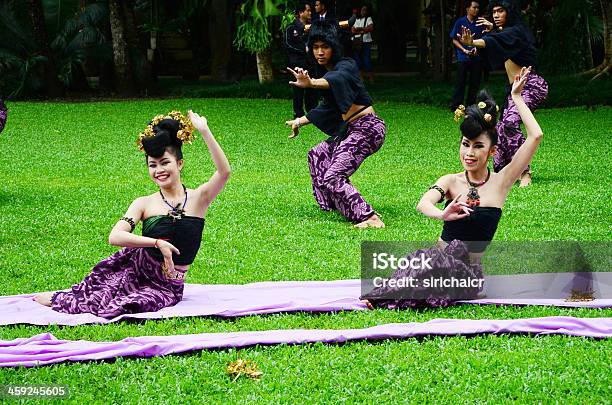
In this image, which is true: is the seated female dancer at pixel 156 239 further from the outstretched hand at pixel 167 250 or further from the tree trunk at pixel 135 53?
the tree trunk at pixel 135 53

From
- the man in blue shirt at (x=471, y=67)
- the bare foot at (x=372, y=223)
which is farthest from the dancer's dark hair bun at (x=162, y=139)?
the man in blue shirt at (x=471, y=67)

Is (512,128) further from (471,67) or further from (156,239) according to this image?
(471,67)

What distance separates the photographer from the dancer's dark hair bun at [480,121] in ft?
18.9

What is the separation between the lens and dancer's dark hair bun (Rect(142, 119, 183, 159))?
5605 mm

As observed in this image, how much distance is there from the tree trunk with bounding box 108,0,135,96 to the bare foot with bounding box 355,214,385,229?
12321 mm

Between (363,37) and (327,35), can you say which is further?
(363,37)

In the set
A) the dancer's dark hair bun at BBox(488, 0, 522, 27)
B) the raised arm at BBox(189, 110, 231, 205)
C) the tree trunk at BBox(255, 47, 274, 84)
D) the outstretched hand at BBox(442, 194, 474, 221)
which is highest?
the dancer's dark hair bun at BBox(488, 0, 522, 27)

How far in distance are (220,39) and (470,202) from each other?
16309mm

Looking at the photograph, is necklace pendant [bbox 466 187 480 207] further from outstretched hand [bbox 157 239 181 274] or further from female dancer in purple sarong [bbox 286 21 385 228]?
female dancer in purple sarong [bbox 286 21 385 228]

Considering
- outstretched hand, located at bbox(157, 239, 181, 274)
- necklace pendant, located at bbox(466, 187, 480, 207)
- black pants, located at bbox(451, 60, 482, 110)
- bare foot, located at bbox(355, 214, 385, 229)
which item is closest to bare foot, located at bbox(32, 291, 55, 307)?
outstretched hand, located at bbox(157, 239, 181, 274)

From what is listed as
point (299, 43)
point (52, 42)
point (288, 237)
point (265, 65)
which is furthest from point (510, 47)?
point (52, 42)

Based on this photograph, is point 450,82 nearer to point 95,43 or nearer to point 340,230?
point 95,43

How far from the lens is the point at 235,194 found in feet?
33.0

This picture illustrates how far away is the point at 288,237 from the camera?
7.88 meters
